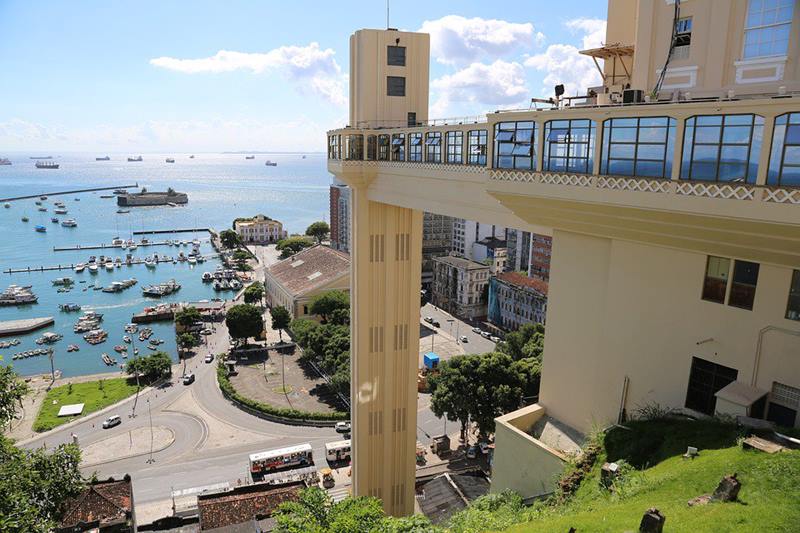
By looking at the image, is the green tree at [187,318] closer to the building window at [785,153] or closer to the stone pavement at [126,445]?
the stone pavement at [126,445]

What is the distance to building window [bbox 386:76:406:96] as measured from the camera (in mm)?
20219

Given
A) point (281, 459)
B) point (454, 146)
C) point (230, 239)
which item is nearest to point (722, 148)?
point (454, 146)

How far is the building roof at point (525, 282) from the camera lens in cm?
6222

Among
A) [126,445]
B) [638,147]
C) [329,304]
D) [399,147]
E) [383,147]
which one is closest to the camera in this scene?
[638,147]

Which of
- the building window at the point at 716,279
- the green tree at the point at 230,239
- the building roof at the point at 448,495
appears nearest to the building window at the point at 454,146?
the building window at the point at 716,279

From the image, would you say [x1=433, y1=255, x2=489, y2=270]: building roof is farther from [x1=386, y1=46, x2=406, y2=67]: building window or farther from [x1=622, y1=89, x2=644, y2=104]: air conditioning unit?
[x1=622, y1=89, x2=644, y2=104]: air conditioning unit

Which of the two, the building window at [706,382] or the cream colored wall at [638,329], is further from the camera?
the building window at [706,382]

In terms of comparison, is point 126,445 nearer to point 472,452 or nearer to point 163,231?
point 472,452

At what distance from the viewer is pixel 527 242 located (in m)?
84.1

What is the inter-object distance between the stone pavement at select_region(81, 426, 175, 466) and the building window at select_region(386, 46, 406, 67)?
32015 mm

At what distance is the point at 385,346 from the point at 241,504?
11459 mm

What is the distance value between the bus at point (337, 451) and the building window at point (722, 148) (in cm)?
3259

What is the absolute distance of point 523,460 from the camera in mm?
12234

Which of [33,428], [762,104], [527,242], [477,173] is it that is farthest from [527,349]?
[527,242]
